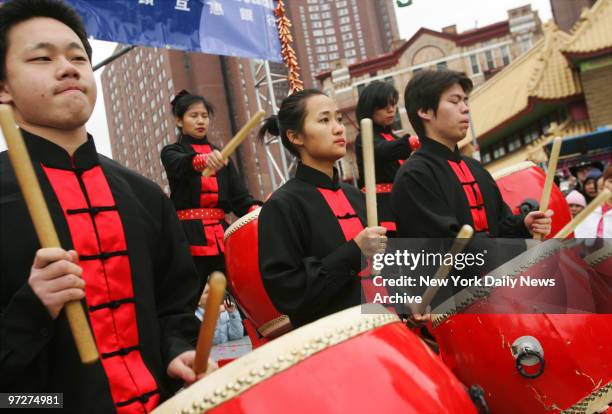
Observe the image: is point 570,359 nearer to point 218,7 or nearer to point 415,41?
point 218,7

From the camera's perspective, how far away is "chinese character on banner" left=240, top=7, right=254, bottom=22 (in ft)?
22.9

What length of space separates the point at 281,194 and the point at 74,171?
1070mm

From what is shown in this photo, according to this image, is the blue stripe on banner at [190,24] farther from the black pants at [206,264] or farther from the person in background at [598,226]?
the person in background at [598,226]

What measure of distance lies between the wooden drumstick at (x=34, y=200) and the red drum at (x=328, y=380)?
0.20m

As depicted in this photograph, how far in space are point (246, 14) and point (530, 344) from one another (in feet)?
18.8

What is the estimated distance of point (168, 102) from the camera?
51.8 metres

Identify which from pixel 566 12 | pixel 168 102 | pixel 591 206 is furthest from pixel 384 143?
pixel 168 102

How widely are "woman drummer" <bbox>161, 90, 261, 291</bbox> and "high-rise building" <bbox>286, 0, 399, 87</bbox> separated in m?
82.8

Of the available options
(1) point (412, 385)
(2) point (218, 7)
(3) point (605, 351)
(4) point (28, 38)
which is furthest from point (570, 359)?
(2) point (218, 7)

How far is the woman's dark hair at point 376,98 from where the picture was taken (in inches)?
165

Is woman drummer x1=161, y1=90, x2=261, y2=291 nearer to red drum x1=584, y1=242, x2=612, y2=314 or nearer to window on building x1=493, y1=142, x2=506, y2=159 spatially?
red drum x1=584, y1=242, x2=612, y2=314

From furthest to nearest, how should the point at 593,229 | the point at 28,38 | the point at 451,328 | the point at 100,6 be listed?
1. the point at 100,6
2. the point at 593,229
3. the point at 451,328
4. the point at 28,38

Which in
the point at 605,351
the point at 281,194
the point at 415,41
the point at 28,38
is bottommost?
the point at 605,351

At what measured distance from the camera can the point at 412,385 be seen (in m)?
1.29
